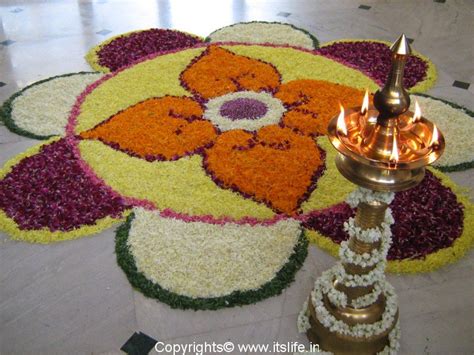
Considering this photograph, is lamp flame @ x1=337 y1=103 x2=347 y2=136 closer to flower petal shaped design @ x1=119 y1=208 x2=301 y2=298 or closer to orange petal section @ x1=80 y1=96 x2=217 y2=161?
flower petal shaped design @ x1=119 y1=208 x2=301 y2=298

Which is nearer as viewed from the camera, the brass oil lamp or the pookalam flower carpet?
the brass oil lamp

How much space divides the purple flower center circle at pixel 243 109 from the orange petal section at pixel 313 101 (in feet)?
0.65

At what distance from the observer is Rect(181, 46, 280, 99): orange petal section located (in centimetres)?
421

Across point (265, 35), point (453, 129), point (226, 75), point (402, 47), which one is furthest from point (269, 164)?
point (265, 35)

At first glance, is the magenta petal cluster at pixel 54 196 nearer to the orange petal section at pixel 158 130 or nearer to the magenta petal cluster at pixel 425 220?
the orange petal section at pixel 158 130

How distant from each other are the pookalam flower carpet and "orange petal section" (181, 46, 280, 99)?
0.02m

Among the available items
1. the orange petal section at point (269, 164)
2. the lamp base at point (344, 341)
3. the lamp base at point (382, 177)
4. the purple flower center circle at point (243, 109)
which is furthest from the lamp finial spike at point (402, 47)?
the purple flower center circle at point (243, 109)

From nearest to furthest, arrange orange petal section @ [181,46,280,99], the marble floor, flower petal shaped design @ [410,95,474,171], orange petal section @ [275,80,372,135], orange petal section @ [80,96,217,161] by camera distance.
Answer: the marble floor
flower petal shaped design @ [410,95,474,171]
orange petal section @ [80,96,217,161]
orange petal section @ [275,80,372,135]
orange petal section @ [181,46,280,99]

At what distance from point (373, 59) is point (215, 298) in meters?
3.06

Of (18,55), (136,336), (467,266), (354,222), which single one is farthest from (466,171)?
(18,55)

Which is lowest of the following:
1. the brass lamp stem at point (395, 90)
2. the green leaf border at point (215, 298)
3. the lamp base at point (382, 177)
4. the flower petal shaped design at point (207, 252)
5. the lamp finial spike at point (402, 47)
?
the green leaf border at point (215, 298)

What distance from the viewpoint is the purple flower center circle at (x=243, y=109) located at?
3.84 m

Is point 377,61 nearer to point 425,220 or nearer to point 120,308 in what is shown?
point 425,220

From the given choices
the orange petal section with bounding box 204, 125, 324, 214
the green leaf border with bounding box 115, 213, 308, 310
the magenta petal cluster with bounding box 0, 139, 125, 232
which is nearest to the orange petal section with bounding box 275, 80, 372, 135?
the orange petal section with bounding box 204, 125, 324, 214
